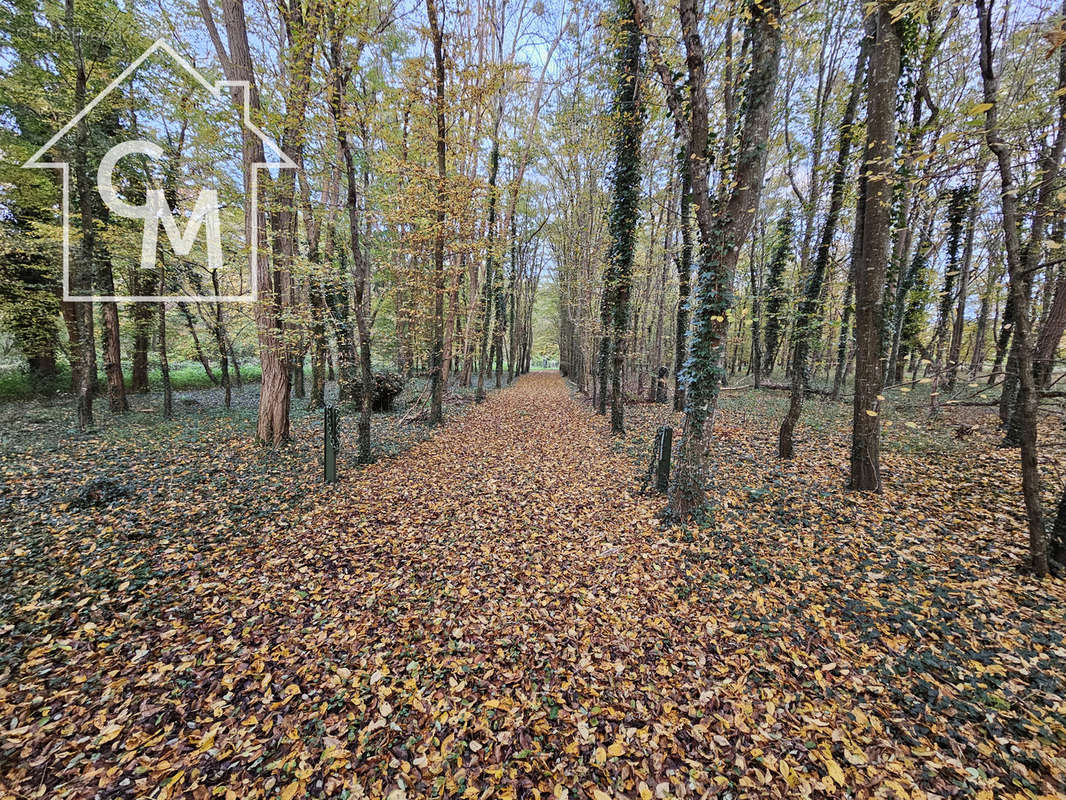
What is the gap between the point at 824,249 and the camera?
22.9 feet

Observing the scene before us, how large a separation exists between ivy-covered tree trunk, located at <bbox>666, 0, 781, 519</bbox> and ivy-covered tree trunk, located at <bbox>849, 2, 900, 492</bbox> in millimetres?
1664

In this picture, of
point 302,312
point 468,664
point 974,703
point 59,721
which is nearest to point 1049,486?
point 974,703

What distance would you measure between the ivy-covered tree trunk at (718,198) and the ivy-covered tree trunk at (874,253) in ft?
5.46

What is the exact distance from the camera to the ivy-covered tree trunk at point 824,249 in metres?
6.56

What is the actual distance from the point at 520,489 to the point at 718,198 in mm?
5662

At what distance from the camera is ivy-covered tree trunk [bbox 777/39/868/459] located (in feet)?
21.5

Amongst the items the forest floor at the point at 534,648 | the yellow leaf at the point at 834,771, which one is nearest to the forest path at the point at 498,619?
the forest floor at the point at 534,648

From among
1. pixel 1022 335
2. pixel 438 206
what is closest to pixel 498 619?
pixel 1022 335

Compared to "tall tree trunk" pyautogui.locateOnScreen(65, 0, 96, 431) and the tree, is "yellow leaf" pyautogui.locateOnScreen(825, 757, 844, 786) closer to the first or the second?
the tree

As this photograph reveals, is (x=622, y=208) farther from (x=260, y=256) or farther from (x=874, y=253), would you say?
(x=260, y=256)

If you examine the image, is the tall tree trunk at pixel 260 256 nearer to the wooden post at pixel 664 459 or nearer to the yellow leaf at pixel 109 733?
the yellow leaf at pixel 109 733

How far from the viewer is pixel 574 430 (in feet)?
37.1

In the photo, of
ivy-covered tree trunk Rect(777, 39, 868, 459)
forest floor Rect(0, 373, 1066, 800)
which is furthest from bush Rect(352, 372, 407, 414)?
ivy-covered tree trunk Rect(777, 39, 868, 459)

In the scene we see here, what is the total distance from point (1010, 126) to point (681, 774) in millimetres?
6347
